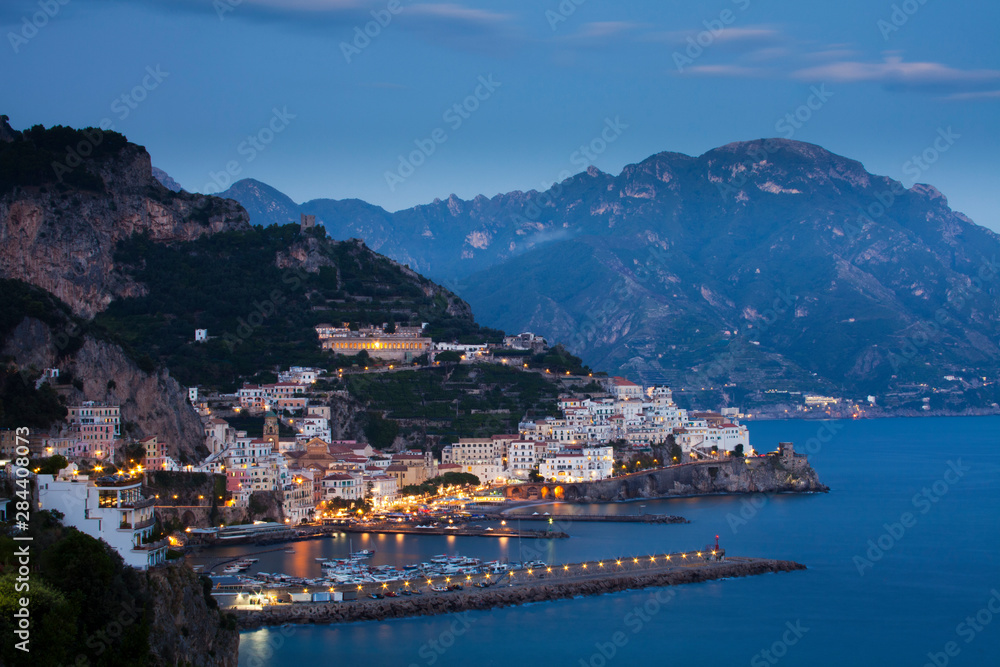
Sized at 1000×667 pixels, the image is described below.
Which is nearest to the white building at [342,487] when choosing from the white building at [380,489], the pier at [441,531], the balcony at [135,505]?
the white building at [380,489]

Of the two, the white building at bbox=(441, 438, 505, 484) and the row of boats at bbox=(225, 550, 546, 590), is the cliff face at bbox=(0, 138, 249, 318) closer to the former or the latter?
the white building at bbox=(441, 438, 505, 484)

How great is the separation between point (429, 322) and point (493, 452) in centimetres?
1620

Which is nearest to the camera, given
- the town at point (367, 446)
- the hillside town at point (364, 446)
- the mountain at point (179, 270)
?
the town at point (367, 446)

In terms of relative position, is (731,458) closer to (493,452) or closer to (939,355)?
(493,452)

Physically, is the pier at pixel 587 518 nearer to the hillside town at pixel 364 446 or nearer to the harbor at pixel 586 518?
the harbor at pixel 586 518

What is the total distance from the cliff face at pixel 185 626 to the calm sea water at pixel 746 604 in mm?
5651

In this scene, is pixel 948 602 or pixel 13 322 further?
pixel 13 322

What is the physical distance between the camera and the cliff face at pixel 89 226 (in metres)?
62.0

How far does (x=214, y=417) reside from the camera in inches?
2172

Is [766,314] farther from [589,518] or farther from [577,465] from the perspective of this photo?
[589,518]

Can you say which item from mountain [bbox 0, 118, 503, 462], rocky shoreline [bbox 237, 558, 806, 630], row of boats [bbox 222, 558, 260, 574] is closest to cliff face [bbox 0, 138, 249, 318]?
mountain [bbox 0, 118, 503, 462]

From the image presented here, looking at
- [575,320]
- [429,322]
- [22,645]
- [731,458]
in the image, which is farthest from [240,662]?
[575,320]

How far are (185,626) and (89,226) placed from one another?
47.5 m

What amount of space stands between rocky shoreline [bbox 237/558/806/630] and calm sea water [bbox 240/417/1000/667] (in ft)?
1.44
